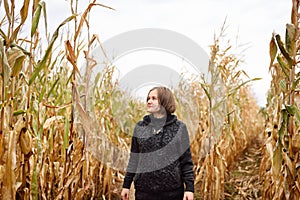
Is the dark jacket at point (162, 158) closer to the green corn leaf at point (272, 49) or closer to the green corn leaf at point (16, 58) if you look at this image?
the green corn leaf at point (272, 49)

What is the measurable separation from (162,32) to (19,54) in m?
2.36

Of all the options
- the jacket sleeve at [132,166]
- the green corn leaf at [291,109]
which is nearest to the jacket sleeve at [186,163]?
the jacket sleeve at [132,166]

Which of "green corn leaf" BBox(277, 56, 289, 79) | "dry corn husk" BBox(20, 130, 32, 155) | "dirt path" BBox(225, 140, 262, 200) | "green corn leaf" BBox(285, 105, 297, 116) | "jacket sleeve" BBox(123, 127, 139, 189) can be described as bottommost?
"dirt path" BBox(225, 140, 262, 200)

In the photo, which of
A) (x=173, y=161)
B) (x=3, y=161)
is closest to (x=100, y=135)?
(x=173, y=161)

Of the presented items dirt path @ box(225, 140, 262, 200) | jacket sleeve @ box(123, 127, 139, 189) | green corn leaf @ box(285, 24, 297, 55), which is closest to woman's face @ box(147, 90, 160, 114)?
jacket sleeve @ box(123, 127, 139, 189)

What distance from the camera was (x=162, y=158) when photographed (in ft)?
7.71

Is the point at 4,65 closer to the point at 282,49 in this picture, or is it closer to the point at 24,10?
the point at 24,10

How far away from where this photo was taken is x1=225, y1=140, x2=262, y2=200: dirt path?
3.78 meters

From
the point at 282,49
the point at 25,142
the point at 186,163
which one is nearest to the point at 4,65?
the point at 25,142

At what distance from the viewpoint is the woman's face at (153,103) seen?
237cm

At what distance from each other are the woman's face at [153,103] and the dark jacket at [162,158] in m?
0.09

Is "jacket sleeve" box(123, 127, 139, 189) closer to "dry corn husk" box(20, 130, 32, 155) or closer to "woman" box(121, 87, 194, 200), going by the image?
"woman" box(121, 87, 194, 200)

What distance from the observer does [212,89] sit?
3.38 metres

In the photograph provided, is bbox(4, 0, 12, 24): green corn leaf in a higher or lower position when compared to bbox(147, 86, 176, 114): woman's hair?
higher
